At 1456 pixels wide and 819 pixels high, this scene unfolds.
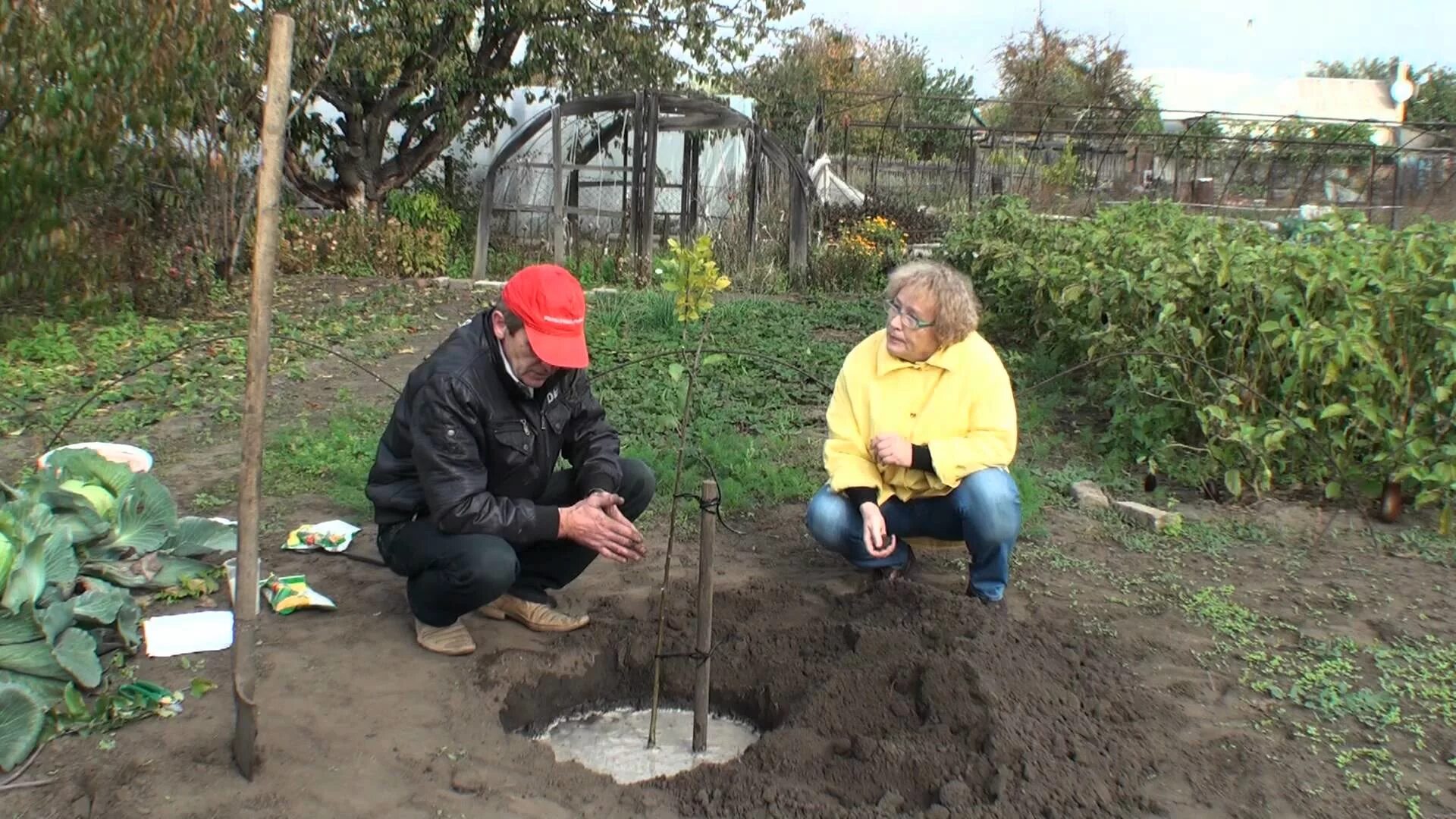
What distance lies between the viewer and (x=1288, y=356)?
506 centimetres

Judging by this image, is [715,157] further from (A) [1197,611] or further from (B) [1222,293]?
(A) [1197,611]

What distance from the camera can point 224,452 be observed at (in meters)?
5.79

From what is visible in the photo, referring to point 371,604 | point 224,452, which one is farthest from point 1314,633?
point 224,452

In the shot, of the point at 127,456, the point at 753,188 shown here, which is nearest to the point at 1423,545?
the point at 127,456

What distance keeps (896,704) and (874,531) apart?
0.63 metres

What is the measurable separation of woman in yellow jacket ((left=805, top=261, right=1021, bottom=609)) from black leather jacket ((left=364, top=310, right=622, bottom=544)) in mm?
842

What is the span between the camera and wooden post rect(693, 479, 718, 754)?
128 inches

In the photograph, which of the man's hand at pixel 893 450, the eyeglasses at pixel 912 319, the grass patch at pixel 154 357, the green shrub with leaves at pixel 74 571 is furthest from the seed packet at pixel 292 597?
the eyeglasses at pixel 912 319

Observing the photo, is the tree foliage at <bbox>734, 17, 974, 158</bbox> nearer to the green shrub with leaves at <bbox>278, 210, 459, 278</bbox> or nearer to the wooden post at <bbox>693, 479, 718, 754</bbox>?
the green shrub with leaves at <bbox>278, 210, 459, 278</bbox>

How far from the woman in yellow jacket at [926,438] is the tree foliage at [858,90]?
12174 mm

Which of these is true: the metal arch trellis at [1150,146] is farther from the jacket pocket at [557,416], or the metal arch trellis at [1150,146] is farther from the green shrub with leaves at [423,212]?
the jacket pocket at [557,416]

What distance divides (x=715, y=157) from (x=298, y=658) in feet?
41.6

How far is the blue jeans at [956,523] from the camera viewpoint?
Result: 3.85 meters

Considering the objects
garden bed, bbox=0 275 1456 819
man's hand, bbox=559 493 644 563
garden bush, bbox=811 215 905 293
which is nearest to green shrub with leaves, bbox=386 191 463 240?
garden bush, bbox=811 215 905 293
